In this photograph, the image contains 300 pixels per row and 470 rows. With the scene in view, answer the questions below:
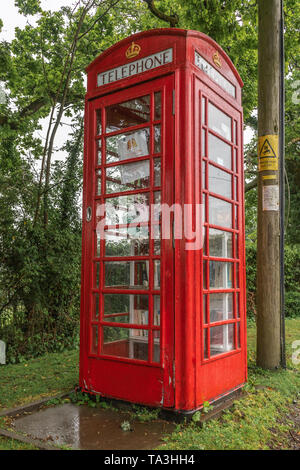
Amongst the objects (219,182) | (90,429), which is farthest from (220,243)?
(90,429)

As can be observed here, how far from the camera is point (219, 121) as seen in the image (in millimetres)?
3922

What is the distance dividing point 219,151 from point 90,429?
2.70 m

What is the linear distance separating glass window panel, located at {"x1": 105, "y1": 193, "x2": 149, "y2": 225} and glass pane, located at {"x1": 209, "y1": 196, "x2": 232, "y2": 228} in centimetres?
61

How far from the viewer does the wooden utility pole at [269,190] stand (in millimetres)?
4820

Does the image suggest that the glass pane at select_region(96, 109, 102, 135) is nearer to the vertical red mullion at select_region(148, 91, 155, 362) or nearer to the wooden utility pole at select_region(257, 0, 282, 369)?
the vertical red mullion at select_region(148, 91, 155, 362)

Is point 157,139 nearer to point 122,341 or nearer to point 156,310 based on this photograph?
point 156,310

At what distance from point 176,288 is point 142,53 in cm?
218

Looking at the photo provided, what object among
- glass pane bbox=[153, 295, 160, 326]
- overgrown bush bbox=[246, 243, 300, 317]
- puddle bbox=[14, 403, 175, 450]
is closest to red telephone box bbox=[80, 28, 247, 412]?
glass pane bbox=[153, 295, 160, 326]

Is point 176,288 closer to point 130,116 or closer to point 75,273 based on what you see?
point 130,116

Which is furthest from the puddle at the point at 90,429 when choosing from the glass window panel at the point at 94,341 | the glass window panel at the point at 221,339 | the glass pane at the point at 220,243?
the glass pane at the point at 220,243

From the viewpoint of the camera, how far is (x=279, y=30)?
5.04m

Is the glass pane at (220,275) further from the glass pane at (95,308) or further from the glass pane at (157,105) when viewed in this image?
the glass pane at (157,105)

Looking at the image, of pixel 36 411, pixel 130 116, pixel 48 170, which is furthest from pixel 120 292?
pixel 48 170

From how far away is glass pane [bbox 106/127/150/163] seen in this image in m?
3.64
